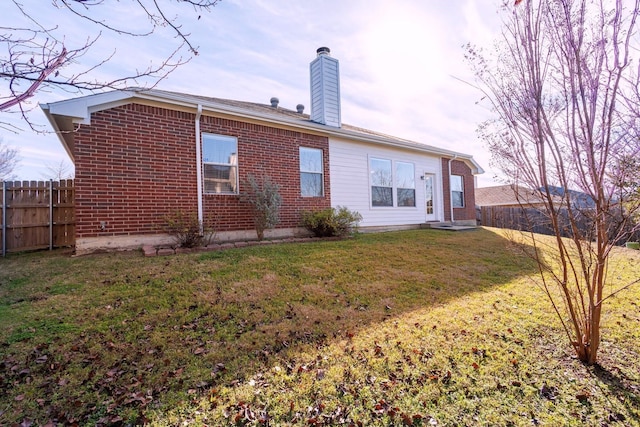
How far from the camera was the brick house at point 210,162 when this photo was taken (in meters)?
6.10

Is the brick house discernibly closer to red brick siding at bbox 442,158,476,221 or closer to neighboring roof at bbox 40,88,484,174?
neighboring roof at bbox 40,88,484,174

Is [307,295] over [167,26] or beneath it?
beneath

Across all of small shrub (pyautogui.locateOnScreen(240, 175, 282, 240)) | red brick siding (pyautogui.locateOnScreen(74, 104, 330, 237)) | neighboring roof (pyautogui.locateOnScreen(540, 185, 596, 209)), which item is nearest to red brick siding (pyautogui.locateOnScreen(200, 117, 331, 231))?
red brick siding (pyautogui.locateOnScreen(74, 104, 330, 237))

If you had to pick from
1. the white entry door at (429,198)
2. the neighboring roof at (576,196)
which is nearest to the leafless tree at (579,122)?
the neighboring roof at (576,196)

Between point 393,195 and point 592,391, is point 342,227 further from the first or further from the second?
point 592,391

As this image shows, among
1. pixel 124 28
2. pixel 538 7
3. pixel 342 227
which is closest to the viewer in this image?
pixel 124 28

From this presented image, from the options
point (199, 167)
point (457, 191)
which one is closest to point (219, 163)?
point (199, 167)

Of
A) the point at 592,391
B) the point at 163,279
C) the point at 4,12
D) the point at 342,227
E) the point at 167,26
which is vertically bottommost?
the point at 592,391

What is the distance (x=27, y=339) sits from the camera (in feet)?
10.1

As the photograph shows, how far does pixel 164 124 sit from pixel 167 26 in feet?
16.0

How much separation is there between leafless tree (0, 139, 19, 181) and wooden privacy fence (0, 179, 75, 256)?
45.1ft

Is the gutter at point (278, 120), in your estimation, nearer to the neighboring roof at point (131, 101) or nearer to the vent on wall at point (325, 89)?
the neighboring roof at point (131, 101)

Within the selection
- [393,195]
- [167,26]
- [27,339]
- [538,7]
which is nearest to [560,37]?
[538,7]

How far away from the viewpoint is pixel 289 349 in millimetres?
3137
